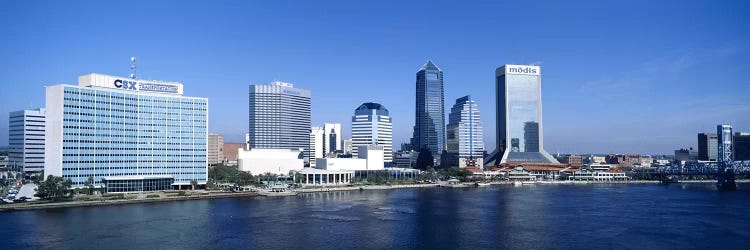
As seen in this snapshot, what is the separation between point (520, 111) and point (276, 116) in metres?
57.2

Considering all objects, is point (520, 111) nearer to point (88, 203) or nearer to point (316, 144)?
point (316, 144)

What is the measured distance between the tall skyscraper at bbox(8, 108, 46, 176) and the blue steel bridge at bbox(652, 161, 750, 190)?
105 metres

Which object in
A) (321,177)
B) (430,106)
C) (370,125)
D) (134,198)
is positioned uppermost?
(430,106)

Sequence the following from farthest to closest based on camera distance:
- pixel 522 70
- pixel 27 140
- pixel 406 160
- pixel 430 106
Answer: pixel 430 106 < pixel 406 160 < pixel 522 70 < pixel 27 140

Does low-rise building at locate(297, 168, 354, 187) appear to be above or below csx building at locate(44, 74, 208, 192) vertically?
below

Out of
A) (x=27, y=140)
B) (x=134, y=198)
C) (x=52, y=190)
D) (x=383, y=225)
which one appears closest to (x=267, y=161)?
(x=27, y=140)

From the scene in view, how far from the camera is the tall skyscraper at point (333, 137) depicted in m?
171

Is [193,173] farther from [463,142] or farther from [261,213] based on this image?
[463,142]

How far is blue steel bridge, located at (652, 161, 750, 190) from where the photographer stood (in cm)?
8869

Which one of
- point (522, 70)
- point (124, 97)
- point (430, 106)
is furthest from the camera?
point (430, 106)

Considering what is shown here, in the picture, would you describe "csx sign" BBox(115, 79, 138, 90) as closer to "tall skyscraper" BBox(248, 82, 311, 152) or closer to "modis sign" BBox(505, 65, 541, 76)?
"tall skyscraper" BBox(248, 82, 311, 152)

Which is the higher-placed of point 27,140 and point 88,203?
point 27,140

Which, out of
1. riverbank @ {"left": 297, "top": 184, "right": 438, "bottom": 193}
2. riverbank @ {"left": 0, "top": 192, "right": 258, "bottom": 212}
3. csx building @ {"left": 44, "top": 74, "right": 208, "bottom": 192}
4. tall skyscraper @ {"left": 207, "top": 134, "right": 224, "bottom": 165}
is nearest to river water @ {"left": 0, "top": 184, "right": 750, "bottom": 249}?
riverbank @ {"left": 0, "top": 192, "right": 258, "bottom": 212}

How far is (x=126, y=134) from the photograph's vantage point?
64.8 metres
